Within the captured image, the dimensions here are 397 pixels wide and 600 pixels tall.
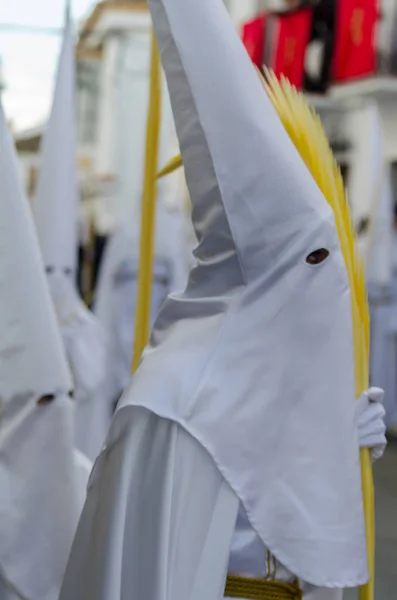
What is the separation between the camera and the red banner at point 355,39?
35.0ft

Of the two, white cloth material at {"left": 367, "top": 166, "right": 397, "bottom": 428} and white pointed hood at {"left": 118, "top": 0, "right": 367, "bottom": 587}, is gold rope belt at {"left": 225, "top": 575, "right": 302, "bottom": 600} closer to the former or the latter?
white pointed hood at {"left": 118, "top": 0, "right": 367, "bottom": 587}

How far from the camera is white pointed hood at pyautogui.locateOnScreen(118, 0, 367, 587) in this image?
1417 mm

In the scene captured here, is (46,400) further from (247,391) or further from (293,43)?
(293,43)

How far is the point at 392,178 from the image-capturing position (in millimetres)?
11672

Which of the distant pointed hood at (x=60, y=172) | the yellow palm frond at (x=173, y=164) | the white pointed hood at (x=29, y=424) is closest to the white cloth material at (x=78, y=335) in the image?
the distant pointed hood at (x=60, y=172)

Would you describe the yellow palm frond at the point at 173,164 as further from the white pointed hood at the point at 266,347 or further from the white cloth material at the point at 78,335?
the white cloth material at the point at 78,335

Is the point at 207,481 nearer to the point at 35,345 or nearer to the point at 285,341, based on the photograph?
the point at 285,341

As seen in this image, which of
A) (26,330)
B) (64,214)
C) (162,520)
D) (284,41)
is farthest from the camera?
(284,41)

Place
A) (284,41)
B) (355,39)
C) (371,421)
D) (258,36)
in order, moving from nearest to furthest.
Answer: (371,421), (355,39), (284,41), (258,36)

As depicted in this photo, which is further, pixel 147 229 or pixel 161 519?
pixel 147 229

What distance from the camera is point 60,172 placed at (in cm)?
358

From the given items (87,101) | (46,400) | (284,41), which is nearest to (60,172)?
(46,400)

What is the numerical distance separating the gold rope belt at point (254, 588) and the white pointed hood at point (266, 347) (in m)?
0.10

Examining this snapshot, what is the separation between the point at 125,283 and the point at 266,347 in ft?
12.4
